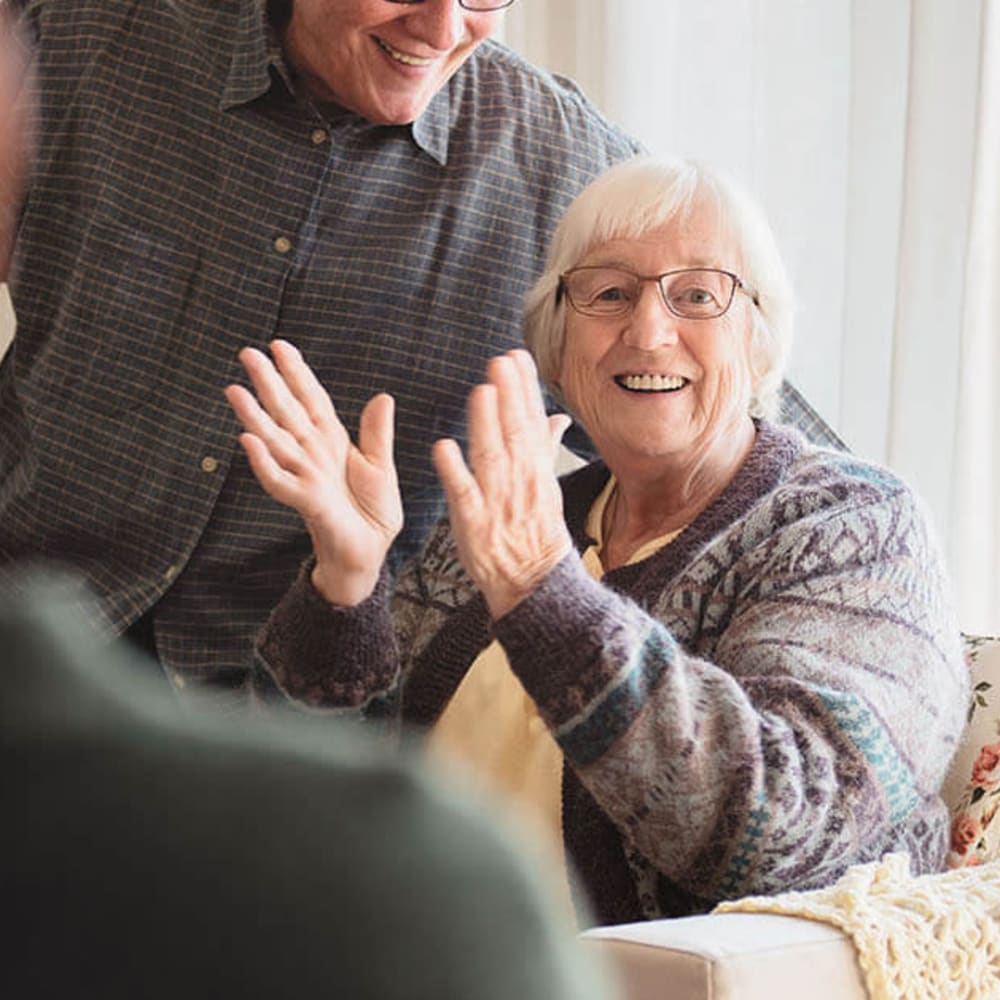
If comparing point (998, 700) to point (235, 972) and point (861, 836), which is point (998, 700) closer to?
point (861, 836)

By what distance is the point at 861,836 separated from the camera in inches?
62.0

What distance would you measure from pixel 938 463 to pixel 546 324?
0.81m

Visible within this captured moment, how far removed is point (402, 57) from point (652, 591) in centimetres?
67

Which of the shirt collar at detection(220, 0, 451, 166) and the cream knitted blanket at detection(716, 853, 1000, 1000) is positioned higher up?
the shirt collar at detection(220, 0, 451, 166)

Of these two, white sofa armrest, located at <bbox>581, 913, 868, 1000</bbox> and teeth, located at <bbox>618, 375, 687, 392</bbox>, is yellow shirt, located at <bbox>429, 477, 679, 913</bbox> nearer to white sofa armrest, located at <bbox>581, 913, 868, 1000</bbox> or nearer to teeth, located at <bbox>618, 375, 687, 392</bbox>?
teeth, located at <bbox>618, 375, 687, 392</bbox>

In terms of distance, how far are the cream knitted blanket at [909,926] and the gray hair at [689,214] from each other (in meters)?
0.63

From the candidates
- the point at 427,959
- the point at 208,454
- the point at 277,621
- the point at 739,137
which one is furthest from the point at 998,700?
the point at 427,959

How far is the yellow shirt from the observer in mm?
1765

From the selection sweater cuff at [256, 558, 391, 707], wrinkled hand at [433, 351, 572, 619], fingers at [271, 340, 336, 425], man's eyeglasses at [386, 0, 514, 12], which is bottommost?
sweater cuff at [256, 558, 391, 707]

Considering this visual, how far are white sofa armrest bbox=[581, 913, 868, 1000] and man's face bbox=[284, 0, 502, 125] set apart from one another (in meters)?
1.03

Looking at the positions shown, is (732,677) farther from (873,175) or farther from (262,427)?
(873,175)

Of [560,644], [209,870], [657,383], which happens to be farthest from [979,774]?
[209,870]

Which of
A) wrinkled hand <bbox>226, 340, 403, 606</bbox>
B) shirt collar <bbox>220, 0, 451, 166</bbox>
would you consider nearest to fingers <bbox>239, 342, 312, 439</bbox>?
wrinkled hand <bbox>226, 340, 403, 606</bbox>

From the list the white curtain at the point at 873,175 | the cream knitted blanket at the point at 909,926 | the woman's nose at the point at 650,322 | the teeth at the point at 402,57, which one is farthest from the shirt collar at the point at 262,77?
the cream knitted blanket at the point at 909,926
